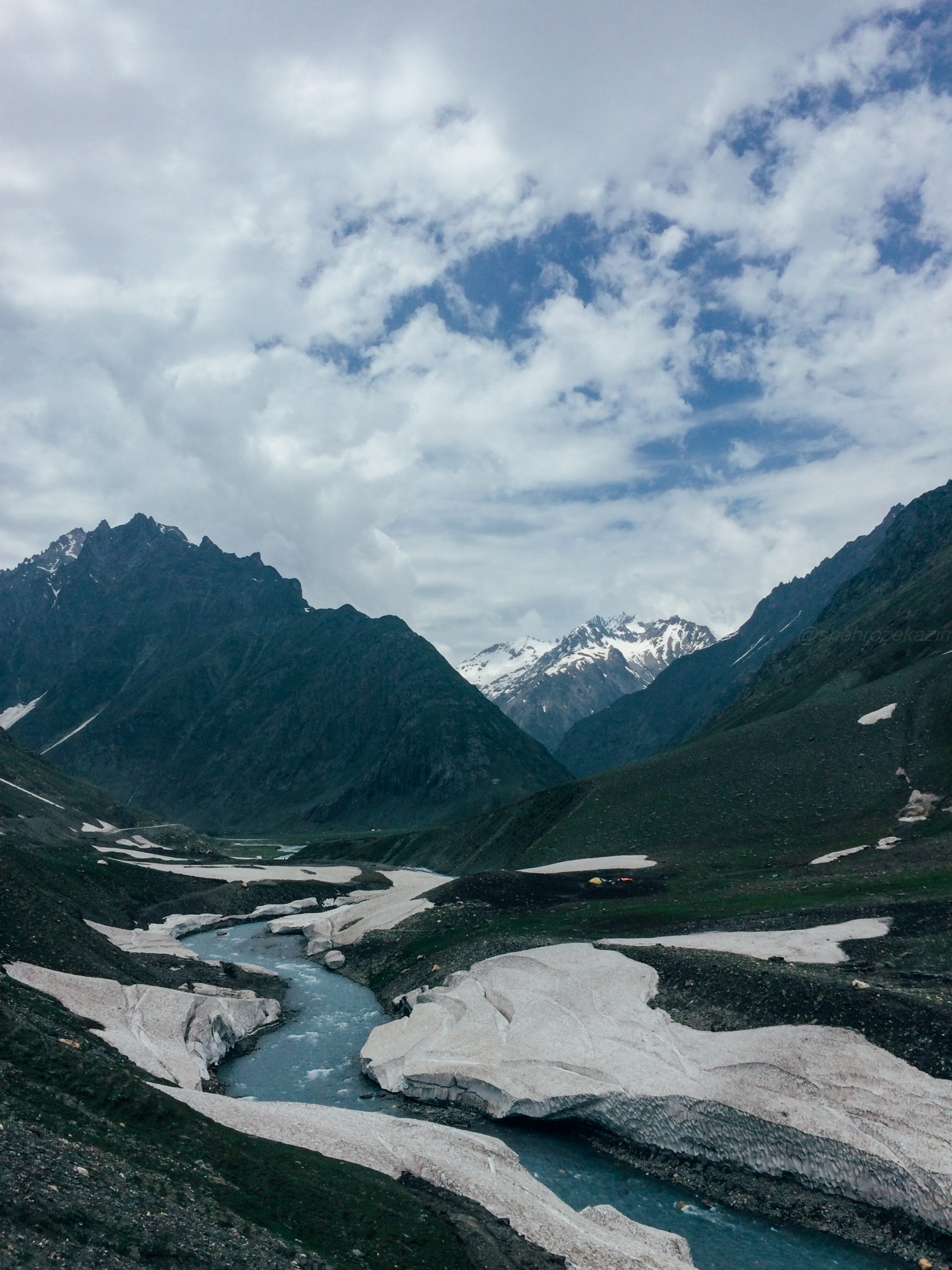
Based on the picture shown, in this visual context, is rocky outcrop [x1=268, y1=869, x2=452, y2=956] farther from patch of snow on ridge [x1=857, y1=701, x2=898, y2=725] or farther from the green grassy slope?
patch of snow on ridge [x1=857, y1=701, x2=898, y2=725]

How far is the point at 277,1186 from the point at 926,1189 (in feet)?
79.6

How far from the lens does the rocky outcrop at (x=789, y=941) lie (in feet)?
166

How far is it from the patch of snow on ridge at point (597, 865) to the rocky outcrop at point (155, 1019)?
46.0m

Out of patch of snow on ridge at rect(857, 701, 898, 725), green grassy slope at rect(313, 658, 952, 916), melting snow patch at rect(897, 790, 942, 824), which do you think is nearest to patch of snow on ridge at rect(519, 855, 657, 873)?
green grassy slope at rect(313, 658, 952, 916)

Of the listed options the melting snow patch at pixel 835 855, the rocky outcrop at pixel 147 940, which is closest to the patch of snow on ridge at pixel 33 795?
the rocky outcrop at pixel 147 940

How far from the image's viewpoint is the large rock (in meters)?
32.1

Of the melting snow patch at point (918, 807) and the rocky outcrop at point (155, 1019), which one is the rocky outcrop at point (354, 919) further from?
the melting snow patch at point (918, 807)

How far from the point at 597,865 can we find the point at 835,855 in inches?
1038

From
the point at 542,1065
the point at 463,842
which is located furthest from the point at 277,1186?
the point at 463,842

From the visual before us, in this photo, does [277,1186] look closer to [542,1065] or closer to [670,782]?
[542,1065]

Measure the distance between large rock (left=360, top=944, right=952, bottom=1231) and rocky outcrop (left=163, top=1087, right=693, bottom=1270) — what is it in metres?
5.16

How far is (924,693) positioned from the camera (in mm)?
128500

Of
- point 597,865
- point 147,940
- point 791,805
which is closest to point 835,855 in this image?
point 791,805

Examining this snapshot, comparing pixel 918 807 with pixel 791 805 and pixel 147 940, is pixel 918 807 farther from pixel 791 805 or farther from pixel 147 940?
pixel 147 940
